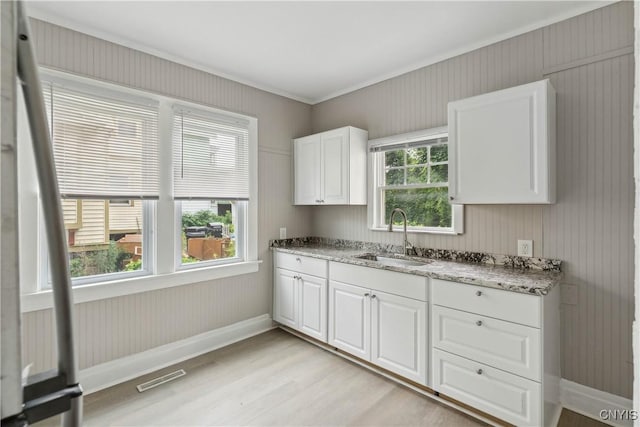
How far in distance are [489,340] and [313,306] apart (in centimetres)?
154

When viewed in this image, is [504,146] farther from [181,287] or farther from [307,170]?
[181,287]

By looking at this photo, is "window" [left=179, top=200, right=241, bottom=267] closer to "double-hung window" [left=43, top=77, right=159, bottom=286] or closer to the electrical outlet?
"double-hung window" [left=43, top=77, right=159, bottom=286]

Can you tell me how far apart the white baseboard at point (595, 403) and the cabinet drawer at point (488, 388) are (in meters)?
0.58

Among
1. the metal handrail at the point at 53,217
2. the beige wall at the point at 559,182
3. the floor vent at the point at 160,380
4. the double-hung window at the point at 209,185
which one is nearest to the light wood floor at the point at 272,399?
the floor vent at the point at 160,380

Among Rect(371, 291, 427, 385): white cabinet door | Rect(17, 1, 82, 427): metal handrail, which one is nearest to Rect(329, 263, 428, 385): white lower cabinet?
Rect(371, 291, 427, 385): white cabinet door

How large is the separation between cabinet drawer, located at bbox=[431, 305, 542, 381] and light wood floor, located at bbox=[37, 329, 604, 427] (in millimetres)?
437

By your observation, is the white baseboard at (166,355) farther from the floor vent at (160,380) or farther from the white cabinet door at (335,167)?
the white cabinet door at (335,167)

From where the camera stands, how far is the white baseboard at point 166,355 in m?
2.43

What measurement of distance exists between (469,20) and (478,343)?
2.16 m

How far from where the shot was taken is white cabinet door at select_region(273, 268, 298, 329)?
10.8 feet

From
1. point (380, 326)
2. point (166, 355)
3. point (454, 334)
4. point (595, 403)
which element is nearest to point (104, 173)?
point (166, 355)

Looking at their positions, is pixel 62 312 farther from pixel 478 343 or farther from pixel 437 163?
pixel 437 163

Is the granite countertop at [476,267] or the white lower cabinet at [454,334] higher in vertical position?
the granite countertop at [476,267]

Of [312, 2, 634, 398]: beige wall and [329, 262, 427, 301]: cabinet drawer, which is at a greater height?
[312, 2, 634, 398]: beige wall
